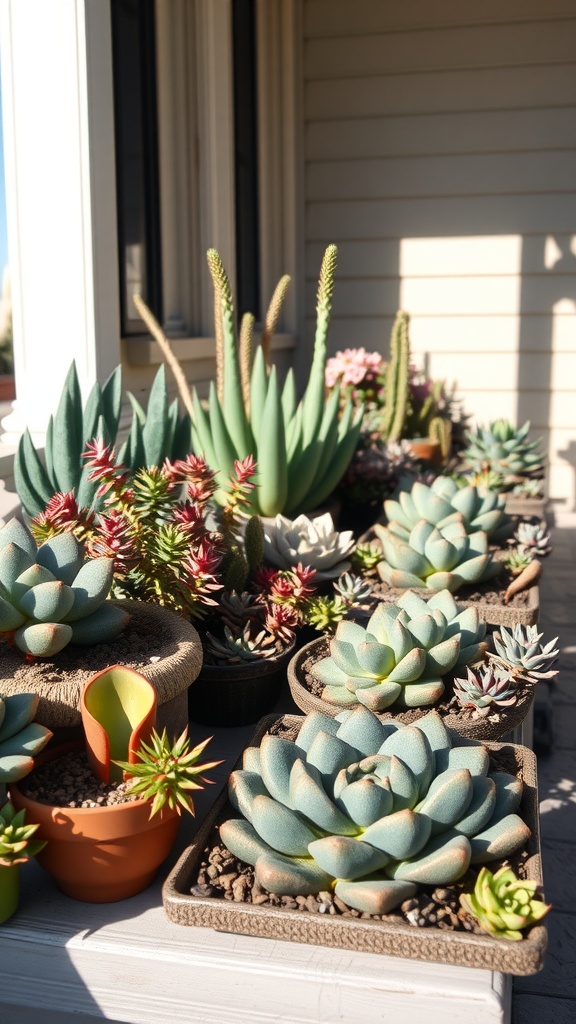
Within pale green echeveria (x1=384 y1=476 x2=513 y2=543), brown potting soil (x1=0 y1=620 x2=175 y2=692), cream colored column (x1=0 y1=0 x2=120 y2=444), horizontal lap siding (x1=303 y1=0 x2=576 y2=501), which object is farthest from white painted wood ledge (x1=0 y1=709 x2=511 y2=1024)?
horizontal lap siding (x1=303 y1=0 x2=576 y2=501)

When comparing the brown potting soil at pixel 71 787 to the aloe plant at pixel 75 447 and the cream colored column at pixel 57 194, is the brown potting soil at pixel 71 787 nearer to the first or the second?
the aloe plant at pixel 75 447

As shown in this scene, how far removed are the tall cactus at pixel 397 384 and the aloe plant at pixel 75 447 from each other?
161 cm

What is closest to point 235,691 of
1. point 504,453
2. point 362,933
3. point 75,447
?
point 75,447

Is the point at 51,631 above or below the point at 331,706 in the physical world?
above

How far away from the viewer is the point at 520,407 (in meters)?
4.54

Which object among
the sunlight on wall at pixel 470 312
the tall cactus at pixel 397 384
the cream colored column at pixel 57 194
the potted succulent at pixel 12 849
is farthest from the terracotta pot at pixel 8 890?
the sunlight on wall at pixel 470 312

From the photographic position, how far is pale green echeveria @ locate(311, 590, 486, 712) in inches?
44.8

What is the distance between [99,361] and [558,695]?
1.55 meters

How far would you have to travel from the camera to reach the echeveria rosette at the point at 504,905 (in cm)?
78

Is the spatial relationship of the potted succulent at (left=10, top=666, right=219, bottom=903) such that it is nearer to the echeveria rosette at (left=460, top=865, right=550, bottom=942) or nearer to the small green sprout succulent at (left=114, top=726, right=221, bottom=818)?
the small green sprout succulent at (left=114, top=726, right=221, bottom=818)

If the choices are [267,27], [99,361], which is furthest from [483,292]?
[99,361]

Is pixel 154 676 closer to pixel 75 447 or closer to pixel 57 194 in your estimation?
pixel 75 447

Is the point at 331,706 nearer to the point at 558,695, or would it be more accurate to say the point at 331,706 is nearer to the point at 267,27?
the point at 558,695

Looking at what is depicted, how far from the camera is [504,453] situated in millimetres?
2797
